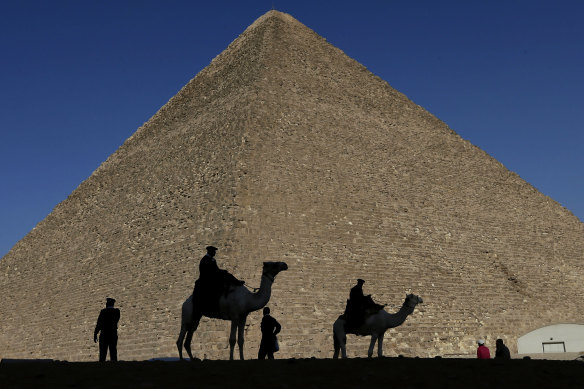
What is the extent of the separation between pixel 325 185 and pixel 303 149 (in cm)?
214

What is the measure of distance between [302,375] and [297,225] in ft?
45.3

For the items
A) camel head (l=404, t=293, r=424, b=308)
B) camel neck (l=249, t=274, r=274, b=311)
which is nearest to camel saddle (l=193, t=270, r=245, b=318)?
camel neck (l=249, t=274, r=274, b=311)

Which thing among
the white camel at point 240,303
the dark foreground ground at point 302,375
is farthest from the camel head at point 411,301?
the dark foreground ground at point 302,375

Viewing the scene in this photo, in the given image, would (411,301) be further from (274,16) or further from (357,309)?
(274,16)

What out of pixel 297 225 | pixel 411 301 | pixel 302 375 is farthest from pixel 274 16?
pixel 302 375

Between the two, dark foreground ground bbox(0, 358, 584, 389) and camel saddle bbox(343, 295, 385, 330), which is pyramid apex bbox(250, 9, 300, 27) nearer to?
camel saddle bbox(343, 295, 385, 330)

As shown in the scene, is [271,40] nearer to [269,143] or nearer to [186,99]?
[186,99]

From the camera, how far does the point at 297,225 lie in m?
19.9

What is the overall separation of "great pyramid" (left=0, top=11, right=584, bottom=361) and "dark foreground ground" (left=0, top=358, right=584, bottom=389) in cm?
892

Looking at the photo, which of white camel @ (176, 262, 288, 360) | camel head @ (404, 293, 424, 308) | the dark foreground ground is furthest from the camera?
camel head @ (404, 293, 424, 308)

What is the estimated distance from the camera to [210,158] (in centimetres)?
2362

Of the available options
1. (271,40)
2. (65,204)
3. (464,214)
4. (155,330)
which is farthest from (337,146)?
(65,204)

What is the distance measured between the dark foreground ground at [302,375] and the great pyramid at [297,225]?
892cm

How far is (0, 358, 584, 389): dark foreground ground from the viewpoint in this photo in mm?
5645
